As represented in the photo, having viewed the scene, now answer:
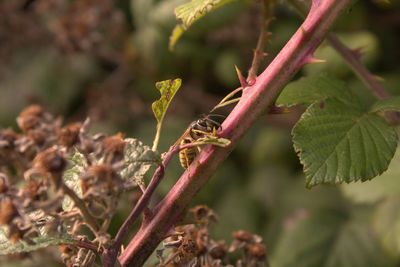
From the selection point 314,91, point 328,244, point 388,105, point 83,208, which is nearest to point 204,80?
point 328,244

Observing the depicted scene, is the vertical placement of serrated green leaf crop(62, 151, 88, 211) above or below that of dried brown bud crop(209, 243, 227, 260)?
above

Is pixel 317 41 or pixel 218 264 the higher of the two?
pixel 317 41

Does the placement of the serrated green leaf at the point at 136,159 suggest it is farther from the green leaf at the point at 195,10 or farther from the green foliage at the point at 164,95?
the green leaf at the point at 195,10

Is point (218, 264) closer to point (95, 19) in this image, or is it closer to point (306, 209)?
point (306, 209)

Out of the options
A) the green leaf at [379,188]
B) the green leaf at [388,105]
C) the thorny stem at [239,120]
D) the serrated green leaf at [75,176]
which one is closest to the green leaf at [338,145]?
the green leaf at [388,105]

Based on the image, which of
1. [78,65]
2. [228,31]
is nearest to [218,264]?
[228,31]

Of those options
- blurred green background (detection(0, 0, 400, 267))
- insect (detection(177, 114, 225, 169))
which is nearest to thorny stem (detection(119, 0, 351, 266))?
insect (detection(177, 114, 225, 169))

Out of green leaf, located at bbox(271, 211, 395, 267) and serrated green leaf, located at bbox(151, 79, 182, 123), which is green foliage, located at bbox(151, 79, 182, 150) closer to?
serrated green leaf, located at bbox(151, 79, 182, 123)
